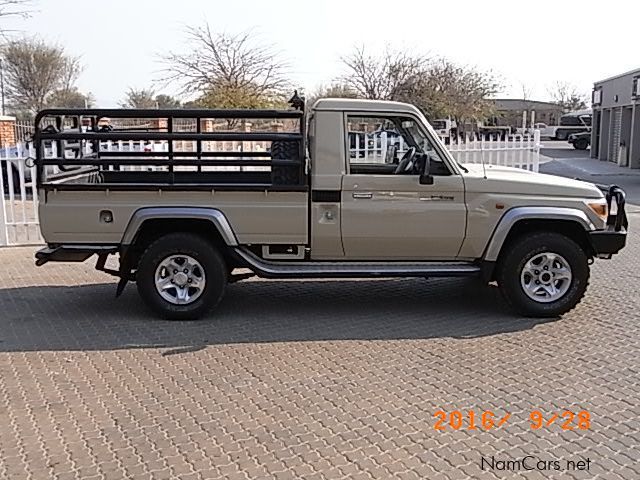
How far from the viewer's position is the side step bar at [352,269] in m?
6.32

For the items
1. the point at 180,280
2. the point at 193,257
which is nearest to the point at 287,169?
the point at 193,257

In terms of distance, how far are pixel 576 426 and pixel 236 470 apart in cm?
216

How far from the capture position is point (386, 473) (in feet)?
11.9

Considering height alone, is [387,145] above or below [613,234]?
above

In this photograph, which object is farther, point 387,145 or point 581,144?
point 581,144

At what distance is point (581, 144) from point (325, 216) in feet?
136

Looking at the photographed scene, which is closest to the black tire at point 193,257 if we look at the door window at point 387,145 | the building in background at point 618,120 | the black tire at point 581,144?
the door window at point 387,145

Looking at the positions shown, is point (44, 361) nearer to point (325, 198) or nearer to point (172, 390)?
point (172, 390)

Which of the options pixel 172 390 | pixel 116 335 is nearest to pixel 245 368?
pixel 172 390

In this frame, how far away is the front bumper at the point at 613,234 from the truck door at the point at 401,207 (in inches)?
52.6

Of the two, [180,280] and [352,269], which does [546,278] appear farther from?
[180,280]

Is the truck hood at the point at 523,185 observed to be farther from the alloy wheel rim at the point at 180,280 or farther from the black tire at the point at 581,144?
the black tire at the point at 581,144

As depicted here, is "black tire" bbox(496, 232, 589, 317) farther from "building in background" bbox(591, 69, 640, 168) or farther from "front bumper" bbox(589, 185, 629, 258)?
"building in background" bbox(591, 69, 640, 168)

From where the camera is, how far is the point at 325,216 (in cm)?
623
